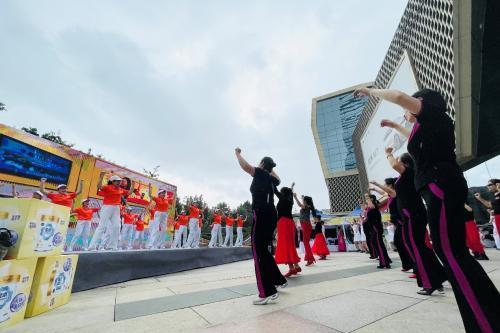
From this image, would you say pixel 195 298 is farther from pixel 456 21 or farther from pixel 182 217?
pixel 456 21

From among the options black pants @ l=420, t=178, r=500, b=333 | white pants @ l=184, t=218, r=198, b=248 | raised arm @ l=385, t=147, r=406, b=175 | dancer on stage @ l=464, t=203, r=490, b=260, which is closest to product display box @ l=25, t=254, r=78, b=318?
black pants @ l=420, t=178, r=500, b=333

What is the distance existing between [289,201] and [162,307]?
2.92 meters

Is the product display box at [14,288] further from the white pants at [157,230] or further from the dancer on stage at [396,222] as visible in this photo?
the white pants at [157,230]

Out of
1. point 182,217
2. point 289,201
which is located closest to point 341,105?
point 182,217

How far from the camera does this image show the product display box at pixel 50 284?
272cm

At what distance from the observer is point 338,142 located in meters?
51.7

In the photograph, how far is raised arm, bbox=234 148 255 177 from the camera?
2939 millimetres

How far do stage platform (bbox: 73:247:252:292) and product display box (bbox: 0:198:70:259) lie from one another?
6.47 feet

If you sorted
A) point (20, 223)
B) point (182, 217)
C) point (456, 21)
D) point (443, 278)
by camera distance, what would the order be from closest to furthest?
point (20, 223) < point (443, 278) < point (456, 21) < point (182, 217)

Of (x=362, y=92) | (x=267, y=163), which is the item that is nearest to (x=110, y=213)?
(x=267, y=163)

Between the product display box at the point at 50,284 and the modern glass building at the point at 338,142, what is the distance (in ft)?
159

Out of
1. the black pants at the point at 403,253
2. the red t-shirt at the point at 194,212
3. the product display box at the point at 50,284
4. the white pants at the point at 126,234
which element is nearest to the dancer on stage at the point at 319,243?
the black pants at the point at 403,253

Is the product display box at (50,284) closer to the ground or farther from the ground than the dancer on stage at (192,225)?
closer to the ground

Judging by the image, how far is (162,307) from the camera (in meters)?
2.62
